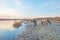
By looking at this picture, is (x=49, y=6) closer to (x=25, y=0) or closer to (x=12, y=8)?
(x=25, y=0)

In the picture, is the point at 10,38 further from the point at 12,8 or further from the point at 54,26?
the point at 54,26

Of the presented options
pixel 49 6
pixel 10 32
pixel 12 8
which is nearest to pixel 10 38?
pixel 10 32

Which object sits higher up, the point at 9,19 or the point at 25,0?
the point at 25,0

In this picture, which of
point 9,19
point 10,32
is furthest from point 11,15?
point 10,32

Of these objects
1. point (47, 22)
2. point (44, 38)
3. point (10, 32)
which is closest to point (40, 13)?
point (47, 22)

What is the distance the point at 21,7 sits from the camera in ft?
4.52

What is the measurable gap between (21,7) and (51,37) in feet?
1.56

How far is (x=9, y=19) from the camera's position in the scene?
53.7 inches

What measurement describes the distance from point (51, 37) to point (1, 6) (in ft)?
2.15

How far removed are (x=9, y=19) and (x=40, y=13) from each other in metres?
0.36

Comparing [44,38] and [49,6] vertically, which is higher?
[49,6]

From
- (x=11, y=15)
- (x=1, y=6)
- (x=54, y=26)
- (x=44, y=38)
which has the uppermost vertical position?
(x=1, y=6)

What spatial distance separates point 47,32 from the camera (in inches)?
53.7

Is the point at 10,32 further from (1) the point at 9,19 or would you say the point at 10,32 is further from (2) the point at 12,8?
(2) the point at 12,8
